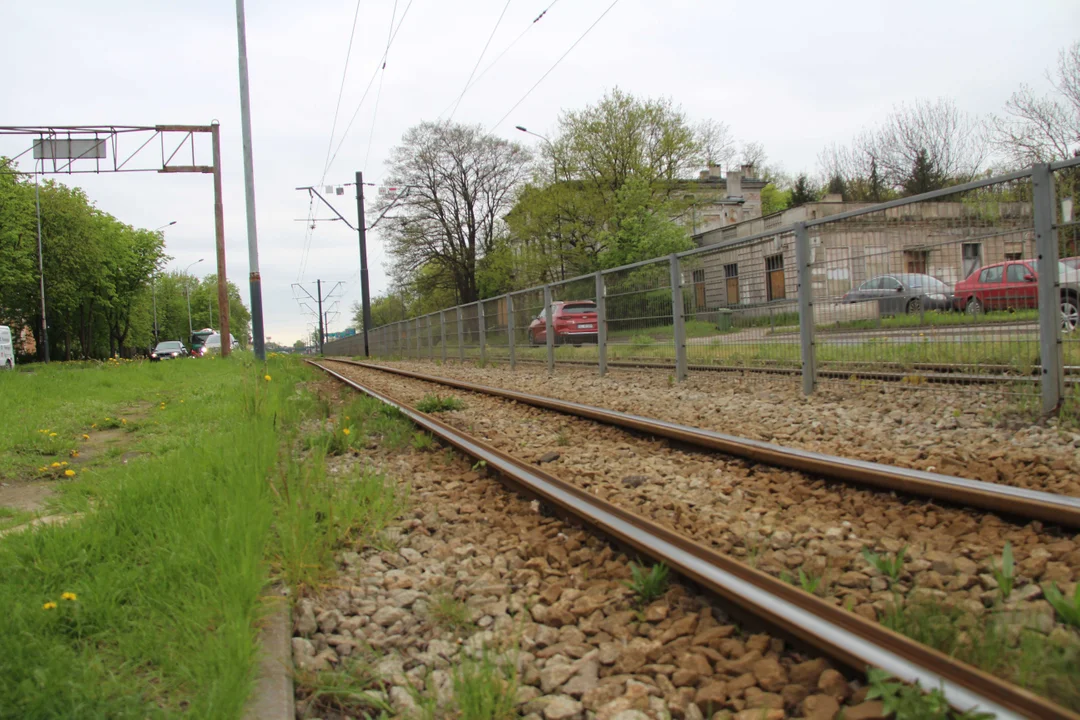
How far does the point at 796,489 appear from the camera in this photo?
12.8ft

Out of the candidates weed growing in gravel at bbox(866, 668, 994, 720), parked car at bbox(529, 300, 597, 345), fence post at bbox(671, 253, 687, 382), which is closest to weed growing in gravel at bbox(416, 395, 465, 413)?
fence post at bbox(671, 253, 687, 382)

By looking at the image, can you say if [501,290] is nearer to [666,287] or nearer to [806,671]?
[666,287]

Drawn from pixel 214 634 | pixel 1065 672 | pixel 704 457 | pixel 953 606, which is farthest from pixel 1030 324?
pixel 214 634

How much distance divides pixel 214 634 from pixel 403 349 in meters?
28.3

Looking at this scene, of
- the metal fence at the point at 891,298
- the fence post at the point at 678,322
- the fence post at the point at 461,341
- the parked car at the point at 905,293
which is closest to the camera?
the metal fence at the point at 891,298

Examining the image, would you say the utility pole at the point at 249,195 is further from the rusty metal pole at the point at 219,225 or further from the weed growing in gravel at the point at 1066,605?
the weed growing in gravel at the point at 1066,605

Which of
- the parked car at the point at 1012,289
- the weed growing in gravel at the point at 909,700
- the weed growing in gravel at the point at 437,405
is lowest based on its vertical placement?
the weed growing in gravel at the point at 909,700

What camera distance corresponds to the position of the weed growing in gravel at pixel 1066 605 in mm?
2125

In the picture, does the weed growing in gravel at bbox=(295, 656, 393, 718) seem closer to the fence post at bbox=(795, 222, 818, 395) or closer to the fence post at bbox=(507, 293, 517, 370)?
the fence post at bbox=(795, 222, 818, 395)

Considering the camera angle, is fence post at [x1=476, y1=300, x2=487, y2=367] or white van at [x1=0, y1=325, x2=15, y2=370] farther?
white van at [x1=0, y1=325, x2=15, y2=370]

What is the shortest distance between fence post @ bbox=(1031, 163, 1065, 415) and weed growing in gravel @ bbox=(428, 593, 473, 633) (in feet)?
14.8

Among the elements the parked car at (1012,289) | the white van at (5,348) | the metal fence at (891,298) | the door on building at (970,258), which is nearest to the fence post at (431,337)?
the metal fence at (891,298)

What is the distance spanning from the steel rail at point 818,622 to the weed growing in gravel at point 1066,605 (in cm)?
60

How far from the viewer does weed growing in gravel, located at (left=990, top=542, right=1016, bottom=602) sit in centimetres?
239
